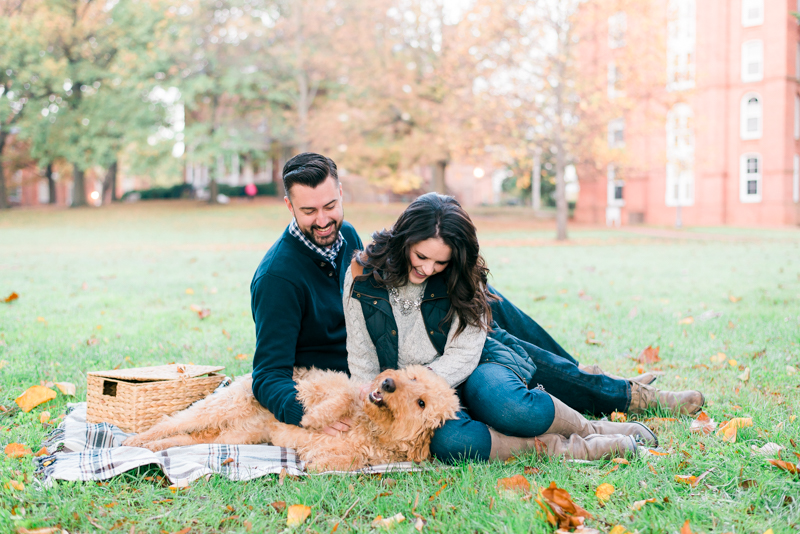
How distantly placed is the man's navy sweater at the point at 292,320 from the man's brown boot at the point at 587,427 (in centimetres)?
116

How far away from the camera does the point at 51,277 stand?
901 cm

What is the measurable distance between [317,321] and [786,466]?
2202mm

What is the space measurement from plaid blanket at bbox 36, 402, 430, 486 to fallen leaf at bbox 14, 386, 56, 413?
0.63m

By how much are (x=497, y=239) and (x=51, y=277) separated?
39.6 ft

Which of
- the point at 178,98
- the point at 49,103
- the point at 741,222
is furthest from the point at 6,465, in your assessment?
the point at 49,103

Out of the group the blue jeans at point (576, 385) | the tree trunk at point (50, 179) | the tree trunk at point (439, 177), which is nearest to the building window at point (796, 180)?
the tree trunk at point (439, 177)

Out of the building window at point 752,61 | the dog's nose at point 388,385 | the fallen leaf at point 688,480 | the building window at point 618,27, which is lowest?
the fallen leaf at point 688,480

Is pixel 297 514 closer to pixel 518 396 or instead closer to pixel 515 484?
pixel 515 484

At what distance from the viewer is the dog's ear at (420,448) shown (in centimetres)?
262

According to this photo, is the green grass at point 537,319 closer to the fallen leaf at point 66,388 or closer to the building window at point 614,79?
the fallen leaf at point 66,388

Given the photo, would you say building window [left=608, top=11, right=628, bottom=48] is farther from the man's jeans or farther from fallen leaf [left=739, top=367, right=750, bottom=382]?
the man's jeans

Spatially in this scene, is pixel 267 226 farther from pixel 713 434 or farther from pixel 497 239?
pixel 713 434

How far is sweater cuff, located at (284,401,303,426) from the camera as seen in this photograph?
2.67 m

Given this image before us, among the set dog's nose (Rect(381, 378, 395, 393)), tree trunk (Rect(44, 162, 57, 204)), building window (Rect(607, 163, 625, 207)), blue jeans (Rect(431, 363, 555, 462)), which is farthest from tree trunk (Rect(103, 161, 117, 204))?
dog's nose (Rect(381, 378, 395, 393))
